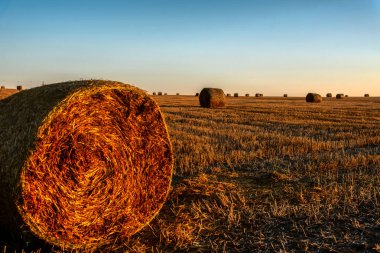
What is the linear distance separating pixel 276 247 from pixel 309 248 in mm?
371

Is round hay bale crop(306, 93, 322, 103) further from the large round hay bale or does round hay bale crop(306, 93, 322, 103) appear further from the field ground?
the large round hay bale

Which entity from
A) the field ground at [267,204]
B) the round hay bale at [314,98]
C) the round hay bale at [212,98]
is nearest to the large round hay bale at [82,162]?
the field ground at [267,204]

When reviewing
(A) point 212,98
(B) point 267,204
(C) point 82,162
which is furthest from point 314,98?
(C) point 82,162

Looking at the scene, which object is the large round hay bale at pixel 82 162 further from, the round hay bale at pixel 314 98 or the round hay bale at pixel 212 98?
the round hay bale at pixel 314 98

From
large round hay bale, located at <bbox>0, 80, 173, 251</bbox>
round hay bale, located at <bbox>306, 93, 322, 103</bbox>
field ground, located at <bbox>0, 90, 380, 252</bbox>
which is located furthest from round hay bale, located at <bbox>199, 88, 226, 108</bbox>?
large round hay bale, located at <bbox>0, 80, 173, 251</bbox>

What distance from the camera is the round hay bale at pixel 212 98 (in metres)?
29.9

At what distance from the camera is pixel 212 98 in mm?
29828

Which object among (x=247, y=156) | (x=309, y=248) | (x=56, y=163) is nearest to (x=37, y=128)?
(x=56, y=163)

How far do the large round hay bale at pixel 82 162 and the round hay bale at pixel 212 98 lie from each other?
2465 cm

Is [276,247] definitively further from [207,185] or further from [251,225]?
[207,185]

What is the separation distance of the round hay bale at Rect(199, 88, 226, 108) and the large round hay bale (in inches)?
971

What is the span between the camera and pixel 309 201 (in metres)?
6.17

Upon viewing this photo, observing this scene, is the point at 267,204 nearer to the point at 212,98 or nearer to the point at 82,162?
the point at 82,162

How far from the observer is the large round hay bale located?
13.7 ft
